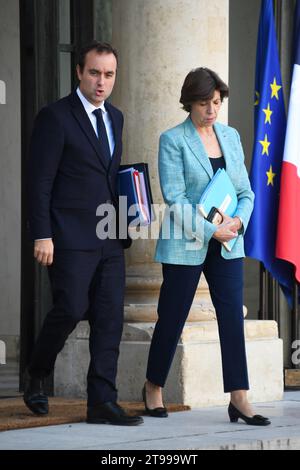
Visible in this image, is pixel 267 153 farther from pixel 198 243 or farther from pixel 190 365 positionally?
pixel 198 243

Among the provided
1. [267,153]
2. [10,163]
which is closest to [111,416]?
[267,153]

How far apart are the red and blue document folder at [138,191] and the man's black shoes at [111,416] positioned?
913 mm

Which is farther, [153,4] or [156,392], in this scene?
[153,4]

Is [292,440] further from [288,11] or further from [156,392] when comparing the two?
[288,11]

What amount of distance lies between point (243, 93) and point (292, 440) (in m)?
4.51

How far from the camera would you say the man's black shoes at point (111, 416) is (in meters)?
6.30

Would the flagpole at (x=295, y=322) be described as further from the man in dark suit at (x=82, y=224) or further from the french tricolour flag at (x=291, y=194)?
the man in dark suit at (x=82, y=224)

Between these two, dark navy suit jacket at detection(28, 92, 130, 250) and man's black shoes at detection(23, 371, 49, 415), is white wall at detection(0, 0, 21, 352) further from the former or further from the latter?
dark navy suit jacket at detection(28, 92, 130, 250)

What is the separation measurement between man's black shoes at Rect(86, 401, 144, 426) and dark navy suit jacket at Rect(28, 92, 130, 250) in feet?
2.57

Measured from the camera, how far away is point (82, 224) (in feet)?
20.7

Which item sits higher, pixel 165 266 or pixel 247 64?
pixel 247 64

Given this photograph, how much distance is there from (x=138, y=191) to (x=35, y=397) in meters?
1.17
